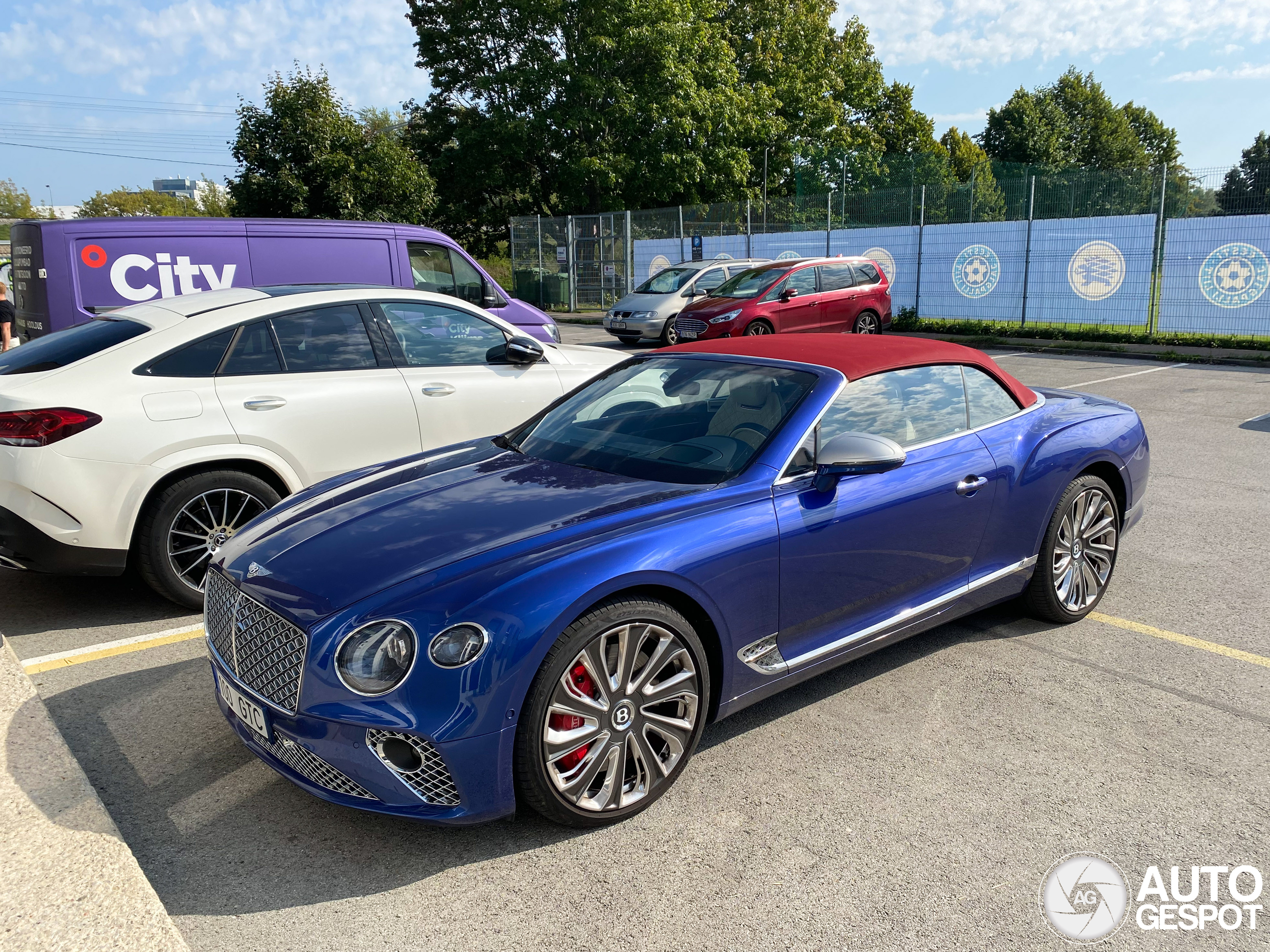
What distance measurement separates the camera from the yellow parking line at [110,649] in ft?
14.2

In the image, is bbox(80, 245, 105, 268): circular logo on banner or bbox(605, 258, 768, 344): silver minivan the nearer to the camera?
bbox(80, 245, 105, 268): circular logo on banner

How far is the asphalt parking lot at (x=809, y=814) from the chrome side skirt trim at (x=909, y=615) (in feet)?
1.04

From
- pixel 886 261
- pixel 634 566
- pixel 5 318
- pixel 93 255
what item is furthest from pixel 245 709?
pixel 886 261

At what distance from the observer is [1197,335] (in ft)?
52.1

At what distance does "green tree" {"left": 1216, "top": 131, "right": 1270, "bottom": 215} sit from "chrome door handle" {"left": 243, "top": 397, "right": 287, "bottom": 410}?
15312mm

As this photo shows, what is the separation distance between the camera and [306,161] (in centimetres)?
2825

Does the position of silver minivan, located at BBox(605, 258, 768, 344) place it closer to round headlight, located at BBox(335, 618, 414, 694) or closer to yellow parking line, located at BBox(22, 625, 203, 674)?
yellow parking line, located at BBox(22, 625, 203, 674)

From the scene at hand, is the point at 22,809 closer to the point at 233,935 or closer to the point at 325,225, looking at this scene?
the point at 233,935

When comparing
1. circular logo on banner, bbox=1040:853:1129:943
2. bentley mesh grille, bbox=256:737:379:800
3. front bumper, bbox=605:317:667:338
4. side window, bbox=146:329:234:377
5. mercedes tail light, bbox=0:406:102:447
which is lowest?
circular logo on banner, bbox=1040:853:1129:943

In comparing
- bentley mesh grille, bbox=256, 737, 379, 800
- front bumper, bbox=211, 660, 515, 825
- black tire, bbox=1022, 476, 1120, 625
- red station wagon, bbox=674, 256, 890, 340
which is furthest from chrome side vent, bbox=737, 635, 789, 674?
red station wagon, bbox=674, 256, 890, 340

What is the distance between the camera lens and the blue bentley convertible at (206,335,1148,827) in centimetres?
271

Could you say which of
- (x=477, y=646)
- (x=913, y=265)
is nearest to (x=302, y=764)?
(x=477, y=646)

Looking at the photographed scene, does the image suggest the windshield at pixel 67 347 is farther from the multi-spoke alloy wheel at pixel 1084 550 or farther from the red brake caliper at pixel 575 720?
the multi-spoke alloy wheel at pixel 1084 550

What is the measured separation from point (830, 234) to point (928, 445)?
19223 mm
